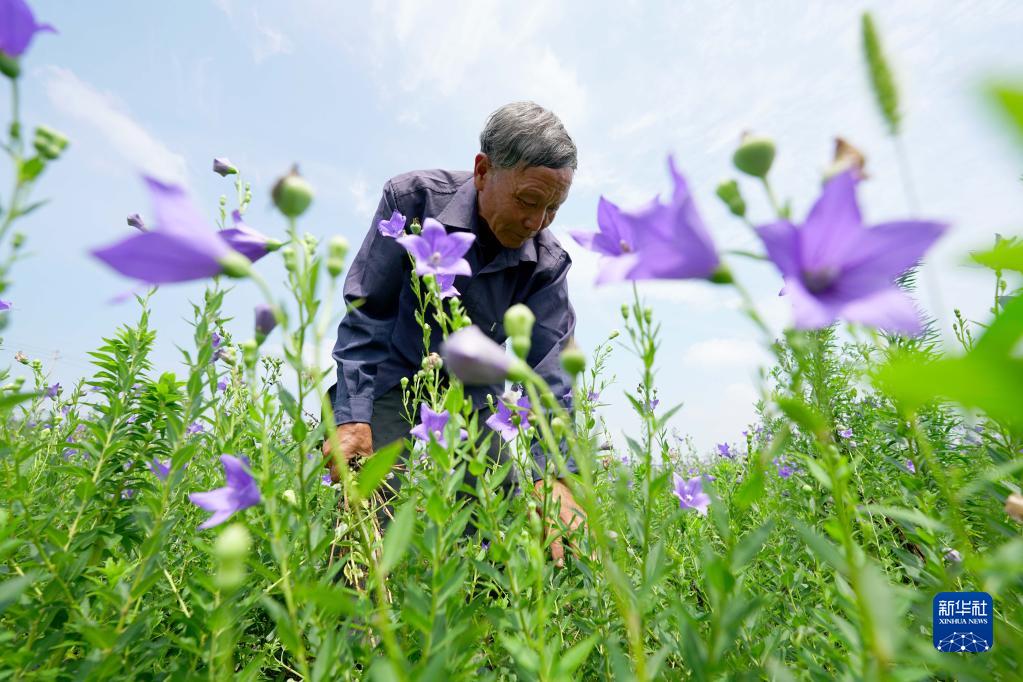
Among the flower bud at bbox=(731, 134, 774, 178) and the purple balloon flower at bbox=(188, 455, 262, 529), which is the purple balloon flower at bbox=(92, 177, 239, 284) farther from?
the flower bud at bbox=(731, 134, 774, 178)

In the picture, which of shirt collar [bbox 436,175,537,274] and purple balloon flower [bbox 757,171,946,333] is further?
shirt collar [bbox 436,175,537,274]

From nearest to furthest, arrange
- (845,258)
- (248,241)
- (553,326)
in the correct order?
(845,258)
(248,241)
(553,326)

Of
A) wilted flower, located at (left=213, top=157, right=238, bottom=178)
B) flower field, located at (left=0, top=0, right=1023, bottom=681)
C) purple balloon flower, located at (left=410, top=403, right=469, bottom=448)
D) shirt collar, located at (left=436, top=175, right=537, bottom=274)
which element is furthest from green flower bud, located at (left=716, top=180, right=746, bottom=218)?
shirt collar, located at (left=436, top=175, right=537, bottom=274)

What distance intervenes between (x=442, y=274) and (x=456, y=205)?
5.70 ft

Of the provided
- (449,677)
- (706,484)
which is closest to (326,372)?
(449,677)

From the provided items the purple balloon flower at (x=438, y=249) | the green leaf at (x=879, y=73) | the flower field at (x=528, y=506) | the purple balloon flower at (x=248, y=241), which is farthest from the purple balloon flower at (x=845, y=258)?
the purple balloon flower at (x=438, y=249)

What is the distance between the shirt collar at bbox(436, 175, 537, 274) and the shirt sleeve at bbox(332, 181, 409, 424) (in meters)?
0.33

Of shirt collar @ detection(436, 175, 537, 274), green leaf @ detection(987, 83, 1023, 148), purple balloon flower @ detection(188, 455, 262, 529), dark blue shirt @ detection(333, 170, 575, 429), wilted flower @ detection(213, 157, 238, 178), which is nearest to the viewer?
green leaf @ detection(987, 83, 1023, 148)

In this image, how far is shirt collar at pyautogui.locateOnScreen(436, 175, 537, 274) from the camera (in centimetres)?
324

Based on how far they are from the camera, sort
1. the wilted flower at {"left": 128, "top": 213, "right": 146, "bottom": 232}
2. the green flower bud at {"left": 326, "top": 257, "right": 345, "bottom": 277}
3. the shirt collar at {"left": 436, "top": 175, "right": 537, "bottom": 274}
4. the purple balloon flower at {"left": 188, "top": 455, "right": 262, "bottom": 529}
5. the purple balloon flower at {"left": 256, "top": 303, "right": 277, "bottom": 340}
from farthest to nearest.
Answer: the shirt collar at {"left": 436, "top": 175, "right": 537, "bottom": 274} → the wilted flower at {"left": 128, "top": 213, "right": 146, "bottom": 232} → the purple balloon flower at {"left": 188, "top": 455, "right": 262, "bottom": 529} → the purple balloon flower at {"left": 256, "top": 303, "right": 277, "bottom": 340} → the green flower bud at {"left": 326, "top": 257, "right": 345, "bottom": 277}

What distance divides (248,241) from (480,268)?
8.14 feet

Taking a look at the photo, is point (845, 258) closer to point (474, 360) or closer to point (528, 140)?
point (474, 360)

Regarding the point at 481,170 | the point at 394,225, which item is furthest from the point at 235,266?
the point at 481,170

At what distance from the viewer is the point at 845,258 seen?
677 millimetres
